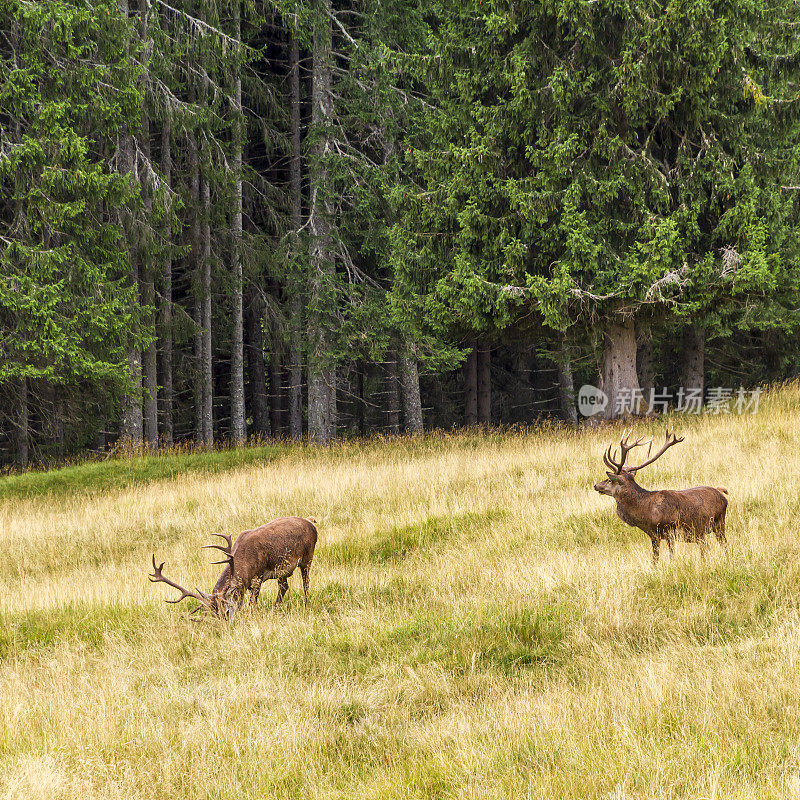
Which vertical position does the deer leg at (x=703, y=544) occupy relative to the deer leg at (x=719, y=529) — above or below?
below

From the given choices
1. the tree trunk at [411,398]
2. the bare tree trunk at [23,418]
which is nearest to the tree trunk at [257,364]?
the tree trunk at [411,398]

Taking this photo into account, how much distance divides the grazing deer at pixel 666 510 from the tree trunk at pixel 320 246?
13.1 meters

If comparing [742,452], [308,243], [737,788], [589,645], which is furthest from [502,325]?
[737,788]

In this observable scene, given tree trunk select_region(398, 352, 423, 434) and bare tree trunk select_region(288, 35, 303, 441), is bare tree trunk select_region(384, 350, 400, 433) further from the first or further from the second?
bare tree trunk select_region(288, 35, 303, 441)

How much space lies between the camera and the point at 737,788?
287 centimetres

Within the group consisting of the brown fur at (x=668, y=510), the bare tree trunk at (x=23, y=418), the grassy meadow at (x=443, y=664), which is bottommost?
the grassy meadow at (x=443, y=664)

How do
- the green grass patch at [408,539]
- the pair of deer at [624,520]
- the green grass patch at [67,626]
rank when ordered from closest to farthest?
the pair of deer at [624,520], the green grass patch at [67,626], the green grass patch at [408,539]

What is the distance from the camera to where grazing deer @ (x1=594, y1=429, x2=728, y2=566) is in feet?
18.9

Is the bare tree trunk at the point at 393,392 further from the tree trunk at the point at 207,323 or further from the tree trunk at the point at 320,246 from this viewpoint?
the tree trunk at the point at 207,323

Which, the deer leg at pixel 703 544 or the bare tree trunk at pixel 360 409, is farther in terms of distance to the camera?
the bare tree trunk at pixel 360 409

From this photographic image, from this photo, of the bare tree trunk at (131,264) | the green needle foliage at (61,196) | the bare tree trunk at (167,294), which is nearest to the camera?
the green needle foliage at (61,196)

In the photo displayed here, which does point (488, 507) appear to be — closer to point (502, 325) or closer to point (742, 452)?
point (742, 452)

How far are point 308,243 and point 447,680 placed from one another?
52.2ft

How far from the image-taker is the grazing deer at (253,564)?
5512 millimetres
